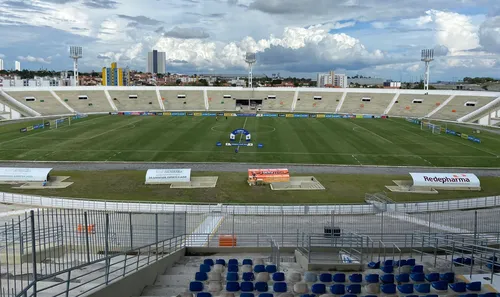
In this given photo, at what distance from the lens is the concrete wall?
9.66 metres

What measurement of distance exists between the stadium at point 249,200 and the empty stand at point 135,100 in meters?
1.51

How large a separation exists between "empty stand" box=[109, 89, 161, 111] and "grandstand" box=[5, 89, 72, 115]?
39.9 feet

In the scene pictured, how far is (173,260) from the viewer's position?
14.4 meters

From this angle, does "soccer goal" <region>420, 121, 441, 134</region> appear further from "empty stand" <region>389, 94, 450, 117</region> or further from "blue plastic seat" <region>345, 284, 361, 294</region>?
"blue plastic seat" <region>345, 284, 361, 294</region>

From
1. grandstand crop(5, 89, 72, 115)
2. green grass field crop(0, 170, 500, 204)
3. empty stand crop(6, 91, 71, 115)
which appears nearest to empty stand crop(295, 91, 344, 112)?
grandstand crop(5, 89, 72, 115)

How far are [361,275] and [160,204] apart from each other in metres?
16.8

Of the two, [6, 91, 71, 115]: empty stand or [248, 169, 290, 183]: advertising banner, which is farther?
[6, 91, 71, 115]: empty stand

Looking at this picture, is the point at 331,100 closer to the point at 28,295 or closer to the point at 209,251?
the point at 209,251

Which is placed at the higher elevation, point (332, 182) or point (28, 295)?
point (28, 295)

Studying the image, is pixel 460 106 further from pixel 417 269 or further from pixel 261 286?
pixel 261 286

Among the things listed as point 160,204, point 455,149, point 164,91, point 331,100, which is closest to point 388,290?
point 160,204

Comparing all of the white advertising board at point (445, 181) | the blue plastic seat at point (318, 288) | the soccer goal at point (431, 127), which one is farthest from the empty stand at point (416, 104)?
the blue plastic seat at point (318, 288)

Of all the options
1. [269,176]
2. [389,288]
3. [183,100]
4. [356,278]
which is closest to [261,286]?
[356,278]

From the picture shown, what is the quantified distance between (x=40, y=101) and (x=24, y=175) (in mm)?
62413
